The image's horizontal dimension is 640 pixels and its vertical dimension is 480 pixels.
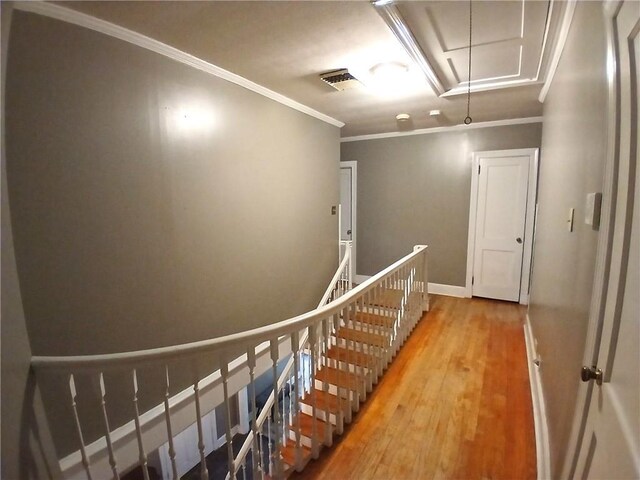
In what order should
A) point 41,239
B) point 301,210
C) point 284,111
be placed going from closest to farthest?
point 41,239 < point 284,111 < point 301,210

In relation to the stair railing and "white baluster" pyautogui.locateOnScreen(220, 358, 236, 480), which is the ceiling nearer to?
the stair railing

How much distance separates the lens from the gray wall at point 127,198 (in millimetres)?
1468

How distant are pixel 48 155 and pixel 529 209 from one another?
4.66 m

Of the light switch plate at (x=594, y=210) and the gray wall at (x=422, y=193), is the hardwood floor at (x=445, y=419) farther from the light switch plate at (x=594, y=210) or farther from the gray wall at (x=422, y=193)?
the gray wall at (x=422, y=193)

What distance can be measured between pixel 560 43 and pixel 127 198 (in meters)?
2.80

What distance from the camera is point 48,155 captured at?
152cm

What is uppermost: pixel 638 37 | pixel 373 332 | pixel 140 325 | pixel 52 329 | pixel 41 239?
pixel 638 37

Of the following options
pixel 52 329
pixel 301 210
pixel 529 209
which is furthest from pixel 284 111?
pixel 529 209

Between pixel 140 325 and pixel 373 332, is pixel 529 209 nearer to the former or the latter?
pixel 373 332

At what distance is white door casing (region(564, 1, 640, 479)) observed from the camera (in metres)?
0.71

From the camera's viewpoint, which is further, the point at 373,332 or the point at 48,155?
the point at 373,332

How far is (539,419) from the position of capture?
6.13ft

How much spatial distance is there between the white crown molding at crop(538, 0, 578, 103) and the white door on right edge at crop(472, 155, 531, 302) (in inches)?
55.7

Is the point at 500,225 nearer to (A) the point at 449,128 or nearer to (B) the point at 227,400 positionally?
(A) the point at 449,128
